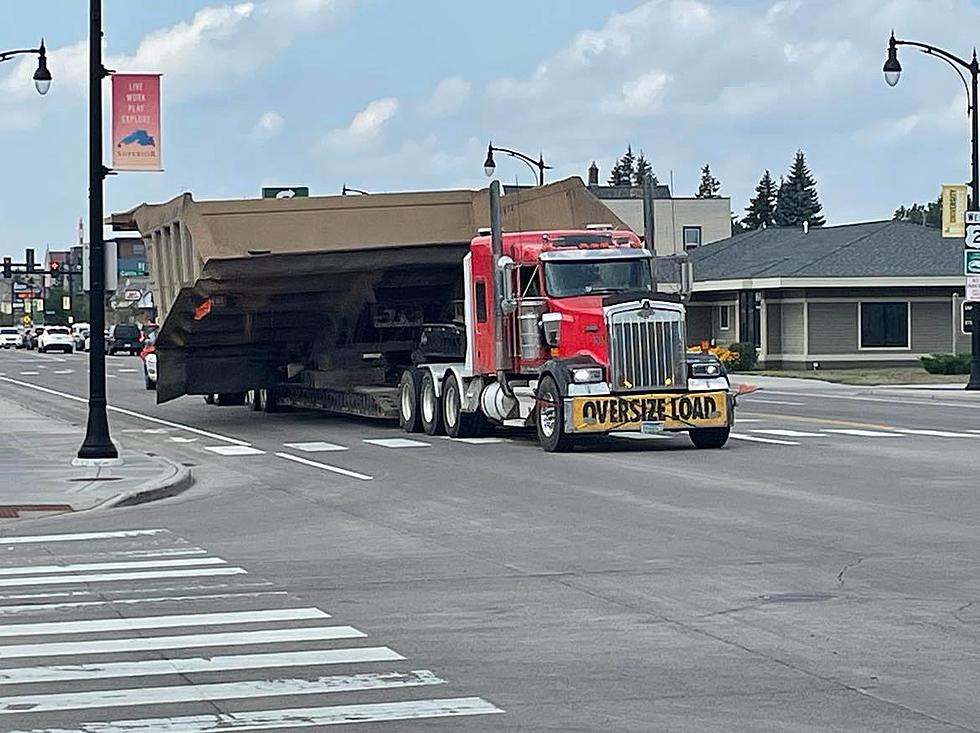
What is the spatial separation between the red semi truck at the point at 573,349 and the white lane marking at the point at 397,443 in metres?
0.82

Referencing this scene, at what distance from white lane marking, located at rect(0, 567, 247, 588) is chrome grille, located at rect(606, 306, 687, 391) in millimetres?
11662

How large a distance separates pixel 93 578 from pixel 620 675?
215 inches

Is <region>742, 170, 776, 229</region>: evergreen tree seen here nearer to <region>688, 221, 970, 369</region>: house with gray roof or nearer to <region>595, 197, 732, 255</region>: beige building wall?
<region>595, 197, 732, 255</region>: beige building wall

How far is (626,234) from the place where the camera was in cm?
2667

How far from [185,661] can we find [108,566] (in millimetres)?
4549

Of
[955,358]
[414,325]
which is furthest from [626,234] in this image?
[955,358]

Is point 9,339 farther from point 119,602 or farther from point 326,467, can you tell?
point 119,602

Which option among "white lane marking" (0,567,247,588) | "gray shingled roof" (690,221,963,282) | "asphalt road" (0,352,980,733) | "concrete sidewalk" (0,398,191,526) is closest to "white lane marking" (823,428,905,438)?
"asphalt road" (0,352,980,733)

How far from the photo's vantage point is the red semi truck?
958 inches

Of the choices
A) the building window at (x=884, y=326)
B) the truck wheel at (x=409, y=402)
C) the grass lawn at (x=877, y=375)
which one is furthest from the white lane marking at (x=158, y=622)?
the building window at (x=884, y=326)

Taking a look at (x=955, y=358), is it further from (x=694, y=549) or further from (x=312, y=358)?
(x=694, y=549)

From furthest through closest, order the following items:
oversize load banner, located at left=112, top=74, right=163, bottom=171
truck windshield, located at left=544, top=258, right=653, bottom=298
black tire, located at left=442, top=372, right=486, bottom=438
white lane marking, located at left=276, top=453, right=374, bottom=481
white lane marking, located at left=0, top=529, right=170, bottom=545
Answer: black tire, located at left=442, top=372, right=486, bottom=438 → truck windshield, located at left=544, top=258, right=653, bottom=298 → oversize load banner, located at left=112, top=74, right=163, bottom=171 → white lane marking, located at left=276, top=453, right=374, bottom=481 → white lane marking, located at left=0, top=529, right=170, bottom=545

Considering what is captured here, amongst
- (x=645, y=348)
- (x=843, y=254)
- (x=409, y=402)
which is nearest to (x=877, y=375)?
(x=843, y=254)

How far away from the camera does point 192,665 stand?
9.34 meters
